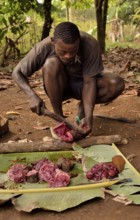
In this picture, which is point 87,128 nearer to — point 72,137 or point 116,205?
point 72,137

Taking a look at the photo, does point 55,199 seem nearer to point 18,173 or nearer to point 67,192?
point 67,192

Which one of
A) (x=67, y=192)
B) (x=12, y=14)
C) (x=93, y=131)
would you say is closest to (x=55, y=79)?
(x=93, y=131)

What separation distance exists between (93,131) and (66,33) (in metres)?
1.17

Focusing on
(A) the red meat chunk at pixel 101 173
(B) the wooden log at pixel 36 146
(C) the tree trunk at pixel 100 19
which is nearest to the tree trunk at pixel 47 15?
(C) the tree trunk at pixel 100 19

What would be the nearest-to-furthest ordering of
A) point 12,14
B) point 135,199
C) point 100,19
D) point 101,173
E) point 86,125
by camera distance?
point 135,199 < point 101,173 < point 86,125 < point 12,14 < point 100,19

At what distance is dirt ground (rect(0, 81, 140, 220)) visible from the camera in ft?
7.43

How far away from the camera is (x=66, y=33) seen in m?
2.97

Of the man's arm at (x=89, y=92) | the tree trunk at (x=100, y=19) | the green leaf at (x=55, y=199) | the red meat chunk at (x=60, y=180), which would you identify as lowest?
the tree trunk at (x=100, y=19)

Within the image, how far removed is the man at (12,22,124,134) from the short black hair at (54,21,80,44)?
0.02 meters

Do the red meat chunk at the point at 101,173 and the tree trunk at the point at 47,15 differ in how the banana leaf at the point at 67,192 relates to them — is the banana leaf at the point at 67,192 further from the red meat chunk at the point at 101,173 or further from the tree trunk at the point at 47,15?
the tree trunk at the point at 47,15

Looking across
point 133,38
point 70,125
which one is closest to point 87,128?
point 70,125

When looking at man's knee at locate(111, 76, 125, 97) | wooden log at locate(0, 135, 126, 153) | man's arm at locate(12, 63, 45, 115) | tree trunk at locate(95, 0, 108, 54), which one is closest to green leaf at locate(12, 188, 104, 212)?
wooden log at locate(0, 135, 126, 153)

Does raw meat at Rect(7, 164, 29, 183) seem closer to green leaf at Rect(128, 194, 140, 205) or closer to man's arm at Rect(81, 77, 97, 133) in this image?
green leaf at Rect(128, 194, 140, 205)

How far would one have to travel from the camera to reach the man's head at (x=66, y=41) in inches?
117
